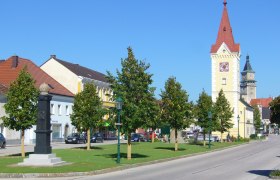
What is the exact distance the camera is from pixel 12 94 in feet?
107

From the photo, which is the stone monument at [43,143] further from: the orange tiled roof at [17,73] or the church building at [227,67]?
the church building at [227,67]

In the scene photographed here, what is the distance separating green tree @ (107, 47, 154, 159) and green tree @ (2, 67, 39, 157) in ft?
17.6

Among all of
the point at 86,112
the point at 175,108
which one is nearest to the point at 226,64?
the point at 175,108

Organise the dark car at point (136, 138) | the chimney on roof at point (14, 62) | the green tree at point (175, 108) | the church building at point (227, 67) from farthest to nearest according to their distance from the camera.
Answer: the church building at point (227, 67) → the dark car at point (136, 138) → the chimney on roof at point (14, 62) → the green tree at point (175, 108)

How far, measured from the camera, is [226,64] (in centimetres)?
11425

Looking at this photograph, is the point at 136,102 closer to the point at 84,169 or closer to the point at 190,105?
the point at 84,169

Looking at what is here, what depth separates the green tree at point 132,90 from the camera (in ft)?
107

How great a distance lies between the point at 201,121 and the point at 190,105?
1460 cm

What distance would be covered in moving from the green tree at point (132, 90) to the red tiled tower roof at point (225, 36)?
82918 millimetres

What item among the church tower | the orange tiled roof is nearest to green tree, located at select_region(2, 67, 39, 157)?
the orange tiled roof

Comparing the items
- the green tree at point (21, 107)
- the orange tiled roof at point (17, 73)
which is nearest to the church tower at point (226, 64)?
the orange tiled roof at point (17, 73)

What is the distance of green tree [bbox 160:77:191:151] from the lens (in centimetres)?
4647

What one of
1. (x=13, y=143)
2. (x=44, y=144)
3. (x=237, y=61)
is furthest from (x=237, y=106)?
(x=44, y=144)

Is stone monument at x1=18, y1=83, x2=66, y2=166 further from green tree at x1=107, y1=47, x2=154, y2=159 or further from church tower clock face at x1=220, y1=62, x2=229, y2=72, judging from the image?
church tower clock face at x1=220, y1=62, x2=229, y2=72
